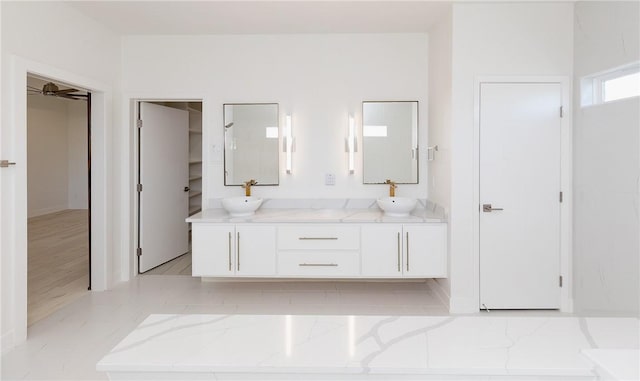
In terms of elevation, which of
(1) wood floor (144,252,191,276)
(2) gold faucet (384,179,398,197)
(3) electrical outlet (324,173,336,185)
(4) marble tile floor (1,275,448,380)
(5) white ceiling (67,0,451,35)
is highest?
(5) white ceiling (67,0,451,35)

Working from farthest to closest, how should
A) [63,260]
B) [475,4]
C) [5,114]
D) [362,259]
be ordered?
[63,260], [362,259], [475,4], [5,114]

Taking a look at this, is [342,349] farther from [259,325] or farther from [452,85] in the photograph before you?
[452,85]

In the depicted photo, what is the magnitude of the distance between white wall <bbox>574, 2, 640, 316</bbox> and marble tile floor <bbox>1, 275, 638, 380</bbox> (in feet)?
1.63

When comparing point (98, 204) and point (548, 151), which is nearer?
point (548, 151)

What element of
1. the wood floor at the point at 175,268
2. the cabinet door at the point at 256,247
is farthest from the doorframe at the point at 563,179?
the wood floor at the point at 175,268

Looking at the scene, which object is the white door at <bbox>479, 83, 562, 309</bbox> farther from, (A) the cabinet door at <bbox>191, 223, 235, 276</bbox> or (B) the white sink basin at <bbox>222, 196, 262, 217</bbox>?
(A) the cabinet door at <bbox>191, 223, 235, 276</bbox>

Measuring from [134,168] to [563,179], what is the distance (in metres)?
4.16

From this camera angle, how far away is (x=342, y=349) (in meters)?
1.03

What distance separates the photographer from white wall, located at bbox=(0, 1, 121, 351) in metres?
2.80

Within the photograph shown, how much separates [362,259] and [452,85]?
5.48 feet

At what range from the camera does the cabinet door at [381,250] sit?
11.9ft

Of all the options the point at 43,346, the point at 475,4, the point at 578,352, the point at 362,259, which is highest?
the point at 475,4

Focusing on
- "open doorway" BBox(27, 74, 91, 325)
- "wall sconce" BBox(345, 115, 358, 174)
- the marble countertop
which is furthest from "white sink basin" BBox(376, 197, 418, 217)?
"open doorway" BBox(27, 74, 91, 325)

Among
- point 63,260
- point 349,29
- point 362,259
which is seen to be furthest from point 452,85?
point 63,260
